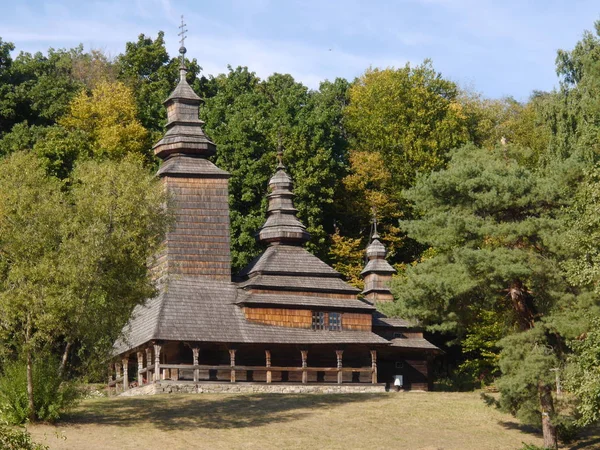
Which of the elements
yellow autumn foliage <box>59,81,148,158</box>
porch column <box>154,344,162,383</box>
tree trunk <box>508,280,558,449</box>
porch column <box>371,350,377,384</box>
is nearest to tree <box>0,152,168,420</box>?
porch column <box>154,344,162,383</box>

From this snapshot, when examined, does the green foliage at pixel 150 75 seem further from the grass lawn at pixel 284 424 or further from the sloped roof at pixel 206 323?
the grass lawn at pixel 284 424

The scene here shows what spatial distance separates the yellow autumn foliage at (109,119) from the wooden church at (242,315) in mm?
10833

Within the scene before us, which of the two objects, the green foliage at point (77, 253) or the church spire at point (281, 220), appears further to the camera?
the church spire at point (281, 220)

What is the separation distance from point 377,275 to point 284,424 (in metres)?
21.4

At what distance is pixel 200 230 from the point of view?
5400 centimetres

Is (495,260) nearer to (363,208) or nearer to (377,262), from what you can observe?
(377,262)

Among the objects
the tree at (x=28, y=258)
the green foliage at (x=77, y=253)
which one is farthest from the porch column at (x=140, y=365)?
the tree at (x=28, y=258)

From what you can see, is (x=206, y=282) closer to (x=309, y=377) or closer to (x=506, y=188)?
(x=309, y=377)

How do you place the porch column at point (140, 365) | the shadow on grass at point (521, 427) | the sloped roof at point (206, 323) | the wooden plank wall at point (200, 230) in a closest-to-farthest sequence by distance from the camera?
the shadow on grass at point (521, 427) → the sloped roof at point (206, 323) → the porch column at point (140, 365) → the wooden plank wall at point (200, 230)

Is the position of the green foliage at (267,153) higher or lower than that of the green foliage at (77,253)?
higher

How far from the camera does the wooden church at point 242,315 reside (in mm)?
50469

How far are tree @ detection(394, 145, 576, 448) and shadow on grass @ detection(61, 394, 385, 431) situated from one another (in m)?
6.09

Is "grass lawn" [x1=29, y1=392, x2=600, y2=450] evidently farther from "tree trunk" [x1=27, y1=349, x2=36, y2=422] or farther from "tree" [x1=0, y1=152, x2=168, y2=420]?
"tree" [x1=0, y1=152, x2=168, y2=420]

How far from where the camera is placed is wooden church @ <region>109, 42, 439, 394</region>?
166 feet
